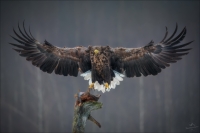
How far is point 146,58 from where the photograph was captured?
509 cm

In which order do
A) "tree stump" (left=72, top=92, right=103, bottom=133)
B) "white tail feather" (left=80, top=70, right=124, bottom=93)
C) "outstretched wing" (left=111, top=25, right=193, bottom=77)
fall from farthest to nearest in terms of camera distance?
"outstretched wing" (left=111, top=25, right=193, bottom=77), "white tail feather" (left=80, top=70, right=124, bottom=93), "tree stump" (left=72, top=92, right=103, bottom=133)

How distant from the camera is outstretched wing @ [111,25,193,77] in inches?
198

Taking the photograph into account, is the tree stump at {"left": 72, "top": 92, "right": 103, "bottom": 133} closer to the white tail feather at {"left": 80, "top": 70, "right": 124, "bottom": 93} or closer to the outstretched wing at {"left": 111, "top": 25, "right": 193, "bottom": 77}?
the white tail feather at {"left": 80, "top": 70, "right": 124, "bottom": 93}

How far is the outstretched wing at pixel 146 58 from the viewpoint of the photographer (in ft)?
16.5

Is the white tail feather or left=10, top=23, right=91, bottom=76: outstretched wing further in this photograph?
left=10, top=23, right=91, bottom=76: outstretched wing

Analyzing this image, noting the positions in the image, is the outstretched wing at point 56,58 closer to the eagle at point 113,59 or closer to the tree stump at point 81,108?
the eagle at point 113,59

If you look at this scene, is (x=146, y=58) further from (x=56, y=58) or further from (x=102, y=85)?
(x=56, y=58)

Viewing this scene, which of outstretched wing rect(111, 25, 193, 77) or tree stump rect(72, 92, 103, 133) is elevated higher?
outstretched wing rect(111, 25, 193, 77)

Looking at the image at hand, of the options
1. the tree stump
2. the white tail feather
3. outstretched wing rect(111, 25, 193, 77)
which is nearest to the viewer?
the tree stump

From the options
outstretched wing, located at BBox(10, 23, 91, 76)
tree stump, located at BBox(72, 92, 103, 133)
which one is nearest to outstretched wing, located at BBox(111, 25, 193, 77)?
outstretched wing, located at BBox(10, 23, 91, 76)

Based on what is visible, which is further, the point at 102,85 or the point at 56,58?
the point at 56,58

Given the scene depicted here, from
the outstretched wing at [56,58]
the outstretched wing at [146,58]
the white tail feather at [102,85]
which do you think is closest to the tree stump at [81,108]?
the white tail feather at [102,85]

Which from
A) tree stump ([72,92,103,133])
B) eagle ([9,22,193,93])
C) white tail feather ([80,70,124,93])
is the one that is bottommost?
tree stump ([72,92,103,133])

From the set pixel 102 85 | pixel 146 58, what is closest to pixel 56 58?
pixel 102 85
